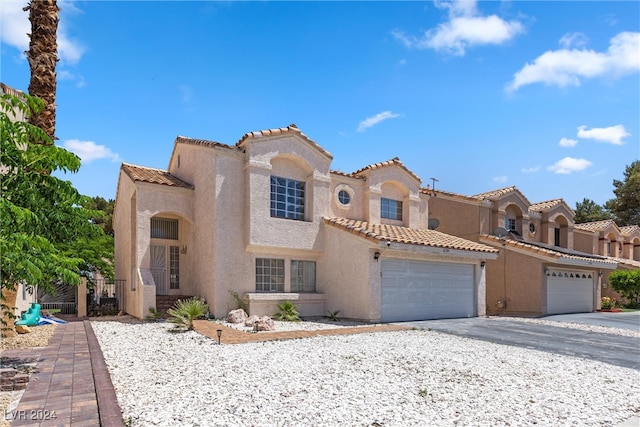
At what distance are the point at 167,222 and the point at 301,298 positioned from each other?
25.1ft

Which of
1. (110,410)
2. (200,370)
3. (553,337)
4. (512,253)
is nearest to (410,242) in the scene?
(553,337)

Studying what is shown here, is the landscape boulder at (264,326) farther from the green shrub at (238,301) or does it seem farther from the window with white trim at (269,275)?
the window with white trim at (269,275)

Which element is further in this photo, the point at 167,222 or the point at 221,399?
the point at 167,222

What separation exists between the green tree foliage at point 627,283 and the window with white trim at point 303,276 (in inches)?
868

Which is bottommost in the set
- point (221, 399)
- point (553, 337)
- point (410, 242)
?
point (553, 337)

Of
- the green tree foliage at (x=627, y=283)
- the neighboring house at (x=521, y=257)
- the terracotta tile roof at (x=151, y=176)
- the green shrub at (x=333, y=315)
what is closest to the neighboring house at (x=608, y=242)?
the green tree foliage at (x=627, y=283)

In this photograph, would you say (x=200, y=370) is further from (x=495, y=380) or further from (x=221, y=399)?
(x=495, y=380)

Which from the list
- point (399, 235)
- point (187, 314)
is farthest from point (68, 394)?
point (399, 235)

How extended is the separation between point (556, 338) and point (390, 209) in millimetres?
10595

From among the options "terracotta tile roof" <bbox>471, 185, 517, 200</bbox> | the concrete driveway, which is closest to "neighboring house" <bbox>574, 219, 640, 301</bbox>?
"terracotta tile roof" <bbox>471, 185, 517, 200</bbox>

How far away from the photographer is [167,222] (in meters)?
20.6

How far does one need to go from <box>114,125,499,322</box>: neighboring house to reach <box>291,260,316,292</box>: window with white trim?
0.16ft

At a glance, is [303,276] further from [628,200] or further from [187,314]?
[628,200]

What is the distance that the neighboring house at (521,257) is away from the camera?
2294 cm
